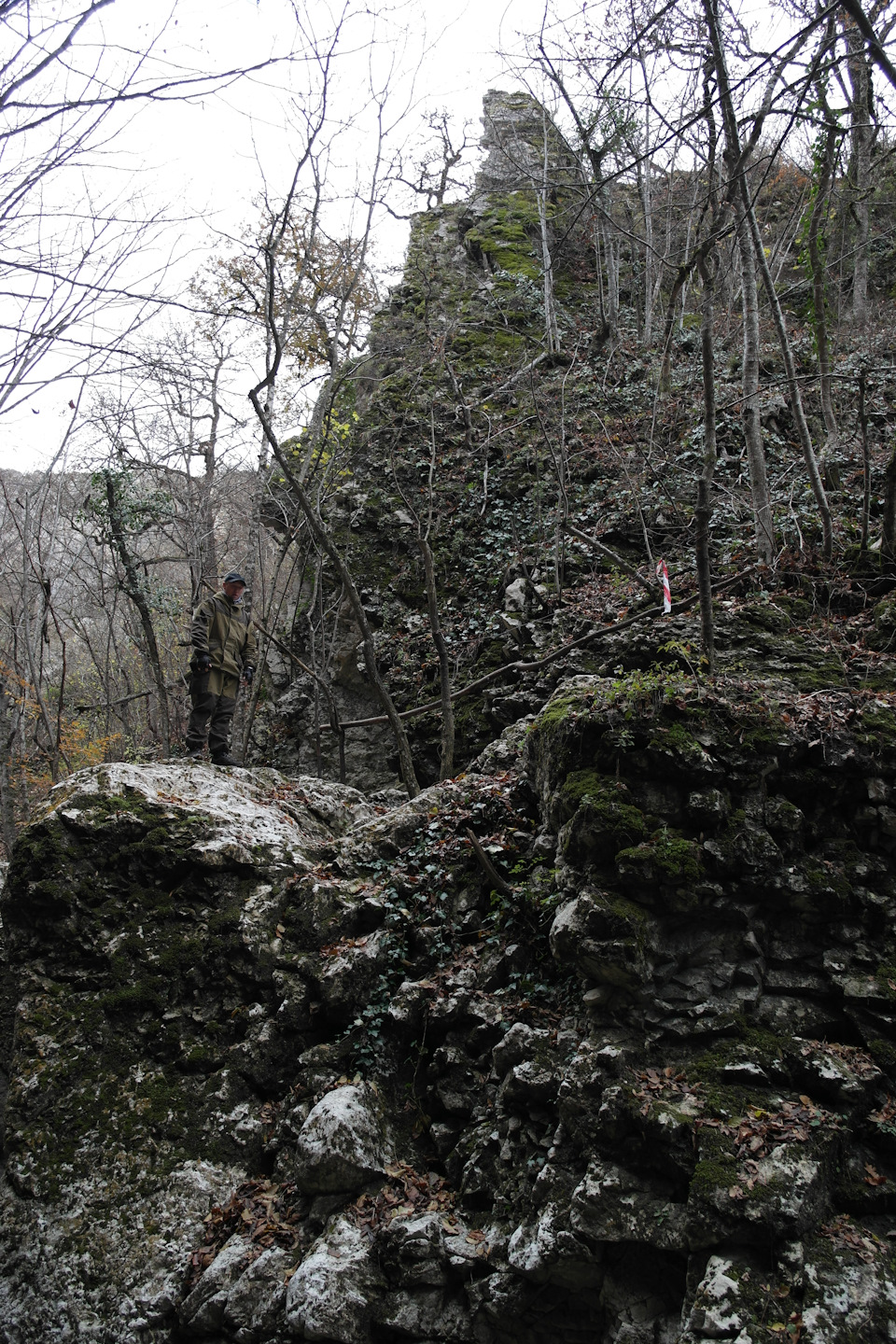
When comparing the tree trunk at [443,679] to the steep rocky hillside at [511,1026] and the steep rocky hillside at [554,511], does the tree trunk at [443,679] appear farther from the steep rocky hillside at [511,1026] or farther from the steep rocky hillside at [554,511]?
the steep rocky hillside at [511,1026]

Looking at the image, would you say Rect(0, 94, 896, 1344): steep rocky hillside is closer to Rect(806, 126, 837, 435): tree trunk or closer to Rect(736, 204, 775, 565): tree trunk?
Rect(736, 204, 775, 565): tree trunk

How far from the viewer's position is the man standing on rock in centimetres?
648

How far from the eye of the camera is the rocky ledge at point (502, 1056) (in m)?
2.91

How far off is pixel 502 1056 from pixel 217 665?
4248mm

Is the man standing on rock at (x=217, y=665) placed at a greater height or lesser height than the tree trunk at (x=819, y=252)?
lesser

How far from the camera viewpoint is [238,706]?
1063cm

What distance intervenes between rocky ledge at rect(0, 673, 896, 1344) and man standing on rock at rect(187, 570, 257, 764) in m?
1.53

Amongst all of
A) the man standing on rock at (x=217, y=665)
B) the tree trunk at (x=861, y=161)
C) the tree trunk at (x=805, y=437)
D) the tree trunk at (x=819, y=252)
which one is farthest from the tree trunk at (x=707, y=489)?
the man standing on rock at (x=217, y=665)

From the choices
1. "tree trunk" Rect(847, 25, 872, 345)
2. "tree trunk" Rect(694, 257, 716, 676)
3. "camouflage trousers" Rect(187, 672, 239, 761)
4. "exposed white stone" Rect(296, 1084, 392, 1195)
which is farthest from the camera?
"camouflage trousers" Rect(187, 672, 239, 761)

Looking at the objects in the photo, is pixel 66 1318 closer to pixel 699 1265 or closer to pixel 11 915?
pixel 11 915

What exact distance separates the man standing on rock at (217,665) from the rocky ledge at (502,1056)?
1.53m

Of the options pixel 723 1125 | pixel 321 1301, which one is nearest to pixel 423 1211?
pixel 321 1301

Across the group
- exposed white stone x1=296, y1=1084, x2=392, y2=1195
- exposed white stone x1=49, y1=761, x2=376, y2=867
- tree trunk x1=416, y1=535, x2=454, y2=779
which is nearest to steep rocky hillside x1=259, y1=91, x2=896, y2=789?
tree trunk x1=416, y1=535, x2=454, y2=779

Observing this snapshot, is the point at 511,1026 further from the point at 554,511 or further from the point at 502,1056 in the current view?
the point at 554,511
